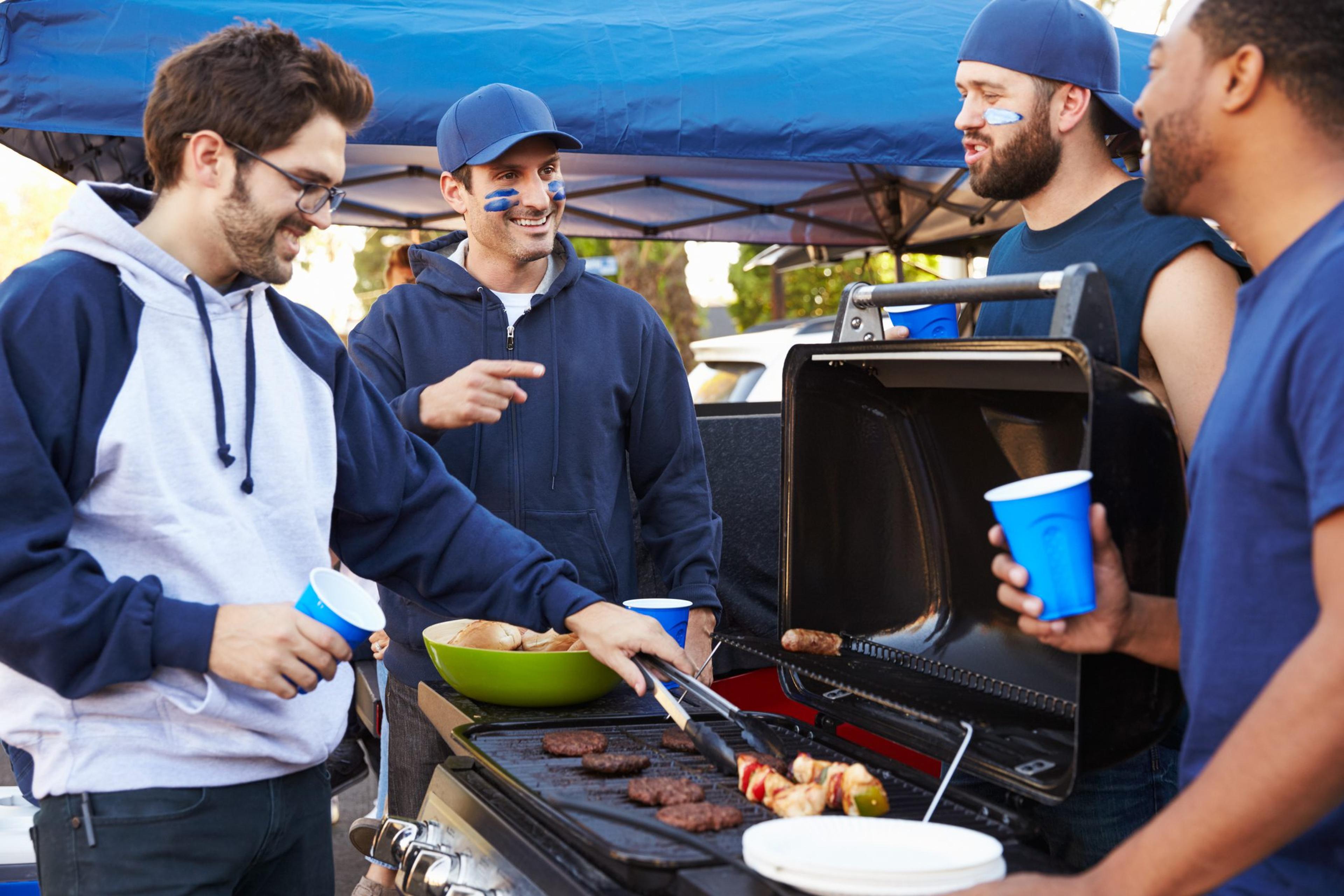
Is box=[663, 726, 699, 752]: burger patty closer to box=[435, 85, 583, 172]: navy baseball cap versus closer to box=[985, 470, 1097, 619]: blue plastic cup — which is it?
box=[985, 470, 1097, 619]: blue plastic cup

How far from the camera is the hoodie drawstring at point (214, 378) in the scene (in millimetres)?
1916

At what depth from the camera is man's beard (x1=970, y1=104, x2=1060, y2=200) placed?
2404mm

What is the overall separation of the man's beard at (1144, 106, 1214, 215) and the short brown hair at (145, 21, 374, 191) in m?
1.33

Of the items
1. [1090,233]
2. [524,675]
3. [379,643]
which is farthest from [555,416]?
[1090,233]

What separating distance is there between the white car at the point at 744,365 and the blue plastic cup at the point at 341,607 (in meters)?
4.46

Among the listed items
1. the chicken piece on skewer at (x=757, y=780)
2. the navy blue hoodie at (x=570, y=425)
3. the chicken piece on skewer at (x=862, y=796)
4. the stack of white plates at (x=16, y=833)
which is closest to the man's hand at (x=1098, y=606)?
the chicken piece on skewer at (x=862, y=796)

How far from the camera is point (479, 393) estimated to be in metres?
2.59

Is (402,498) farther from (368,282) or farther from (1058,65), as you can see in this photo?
(368,282)

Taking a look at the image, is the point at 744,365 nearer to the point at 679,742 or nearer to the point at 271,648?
the point at 679,742

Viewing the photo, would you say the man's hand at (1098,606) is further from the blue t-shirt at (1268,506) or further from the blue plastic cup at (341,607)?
the blue plastic cup at (341,607)

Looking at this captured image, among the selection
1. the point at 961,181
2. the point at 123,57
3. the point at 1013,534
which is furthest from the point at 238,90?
the point at 961,181

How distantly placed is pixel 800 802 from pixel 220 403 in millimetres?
1098

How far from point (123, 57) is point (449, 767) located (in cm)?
334

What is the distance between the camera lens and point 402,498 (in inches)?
94.7
